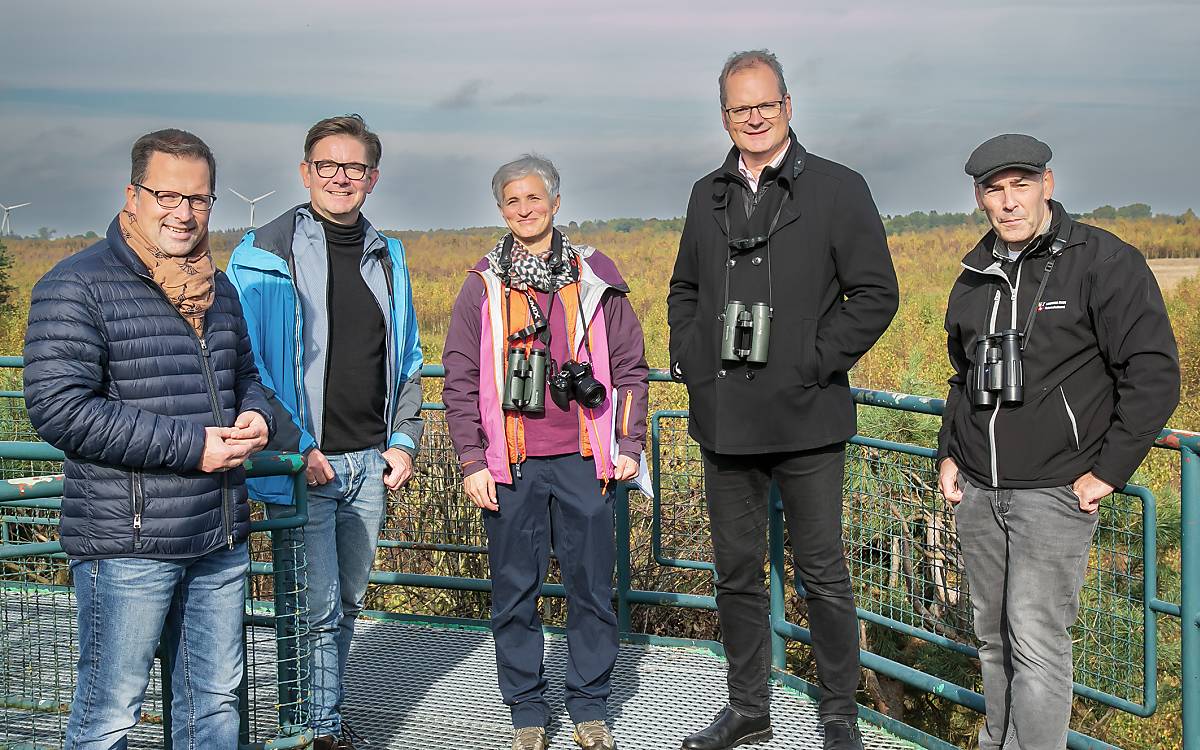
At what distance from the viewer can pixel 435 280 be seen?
3134 centimetres

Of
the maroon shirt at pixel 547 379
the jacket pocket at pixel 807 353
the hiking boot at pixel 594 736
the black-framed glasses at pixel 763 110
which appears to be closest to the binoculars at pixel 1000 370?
the jacket pocket at pixel 807 353

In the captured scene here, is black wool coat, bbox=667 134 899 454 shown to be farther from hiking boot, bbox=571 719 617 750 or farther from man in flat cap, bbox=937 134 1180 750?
hiking boot, bbox=571 719 617 750

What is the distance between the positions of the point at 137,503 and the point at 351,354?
1.07m

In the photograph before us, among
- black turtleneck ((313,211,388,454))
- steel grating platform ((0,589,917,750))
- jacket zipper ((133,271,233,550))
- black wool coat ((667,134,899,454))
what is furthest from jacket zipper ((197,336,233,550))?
black wool coat ((667,134,899,454))

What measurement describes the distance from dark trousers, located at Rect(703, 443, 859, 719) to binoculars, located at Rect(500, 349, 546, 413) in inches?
23.1

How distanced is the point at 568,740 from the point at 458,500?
1767mm

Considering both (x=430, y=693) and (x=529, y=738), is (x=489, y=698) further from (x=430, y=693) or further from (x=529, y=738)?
(x=529, y=738)

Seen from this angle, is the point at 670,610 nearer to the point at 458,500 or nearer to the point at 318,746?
the point at 458,500

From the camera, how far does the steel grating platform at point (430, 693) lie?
3.72 metres

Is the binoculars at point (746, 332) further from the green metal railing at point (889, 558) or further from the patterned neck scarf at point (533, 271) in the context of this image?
the green metal railing at point (889, 558)

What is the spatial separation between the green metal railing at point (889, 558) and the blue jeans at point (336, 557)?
0.86m

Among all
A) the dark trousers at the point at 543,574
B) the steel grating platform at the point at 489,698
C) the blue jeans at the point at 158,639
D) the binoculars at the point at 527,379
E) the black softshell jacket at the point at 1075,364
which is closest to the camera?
the blue jeans at the point at 158,639

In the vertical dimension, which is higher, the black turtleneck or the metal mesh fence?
the black turtleneck

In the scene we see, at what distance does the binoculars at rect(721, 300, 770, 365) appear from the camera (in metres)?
3.41
